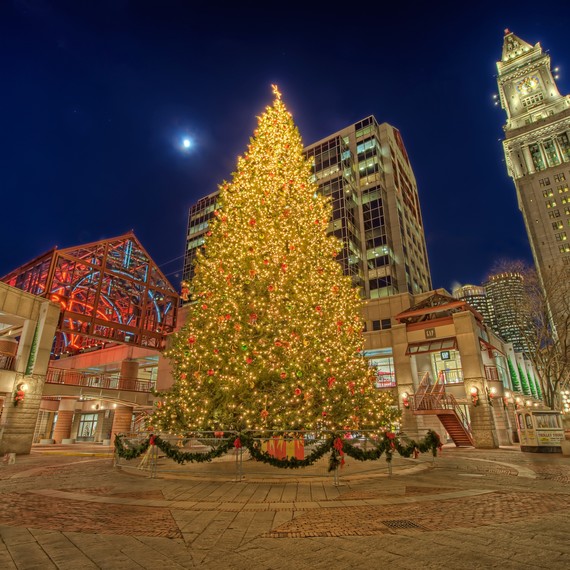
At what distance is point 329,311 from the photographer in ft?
46.4

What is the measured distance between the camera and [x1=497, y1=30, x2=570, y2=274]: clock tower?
86125mm

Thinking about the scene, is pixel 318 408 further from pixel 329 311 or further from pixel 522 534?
pixel 522 534

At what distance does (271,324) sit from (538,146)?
122 m

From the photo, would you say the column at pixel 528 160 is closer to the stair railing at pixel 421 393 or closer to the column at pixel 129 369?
the stair railing at pixel 421 393

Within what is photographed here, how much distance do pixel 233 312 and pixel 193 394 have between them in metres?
3.23

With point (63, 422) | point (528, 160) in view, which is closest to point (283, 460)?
point (63, 422)

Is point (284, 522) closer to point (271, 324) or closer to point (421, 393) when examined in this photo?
point (271, 324)

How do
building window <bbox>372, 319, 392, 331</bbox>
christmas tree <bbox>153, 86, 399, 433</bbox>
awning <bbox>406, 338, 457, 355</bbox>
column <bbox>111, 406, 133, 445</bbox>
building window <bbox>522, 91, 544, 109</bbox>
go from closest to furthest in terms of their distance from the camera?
christmas tree <bbox>153, 86, 399, 433</bbox> < awning <bbox>406, 338, 457, 355</bbox> < column <bbox>111, 406, 133, 445</bbox> < building window <bbox>372, 319, 392, 331</bbox> < building window <bbox>522, 91, 544, 109</bbox>

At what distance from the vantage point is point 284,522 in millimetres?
5602

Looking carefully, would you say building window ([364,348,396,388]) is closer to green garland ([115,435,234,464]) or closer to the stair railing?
the stair railing

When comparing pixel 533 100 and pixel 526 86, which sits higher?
pixel 526 86

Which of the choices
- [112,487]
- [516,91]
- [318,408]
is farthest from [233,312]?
[516,91]

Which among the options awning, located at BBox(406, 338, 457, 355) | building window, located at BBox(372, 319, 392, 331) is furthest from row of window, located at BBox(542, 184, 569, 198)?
awning, located at BBox(406, 338, 457, 355)

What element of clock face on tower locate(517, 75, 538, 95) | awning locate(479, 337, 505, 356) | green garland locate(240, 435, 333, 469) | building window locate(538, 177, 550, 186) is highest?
clock face on tower locate(517, 75, 538, 95)
